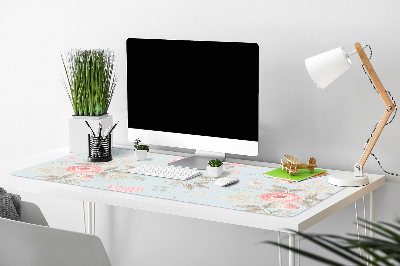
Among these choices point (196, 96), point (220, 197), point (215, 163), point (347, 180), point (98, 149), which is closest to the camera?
point (220, 197)

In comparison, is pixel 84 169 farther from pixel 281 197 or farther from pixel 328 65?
pixel 328 65

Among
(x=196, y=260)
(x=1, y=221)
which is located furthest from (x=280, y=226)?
(x=196, y=260)

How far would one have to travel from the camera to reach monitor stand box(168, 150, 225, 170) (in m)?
2.26

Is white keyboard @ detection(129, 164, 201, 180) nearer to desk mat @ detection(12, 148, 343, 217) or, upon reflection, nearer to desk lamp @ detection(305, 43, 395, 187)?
desk mat @ detection(12, 148, 343, 217)

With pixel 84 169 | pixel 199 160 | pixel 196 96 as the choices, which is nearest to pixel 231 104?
pixel 196 96

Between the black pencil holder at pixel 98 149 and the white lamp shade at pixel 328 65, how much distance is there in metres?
0.92

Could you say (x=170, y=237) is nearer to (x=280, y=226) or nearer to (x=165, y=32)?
(x=165, y=32)

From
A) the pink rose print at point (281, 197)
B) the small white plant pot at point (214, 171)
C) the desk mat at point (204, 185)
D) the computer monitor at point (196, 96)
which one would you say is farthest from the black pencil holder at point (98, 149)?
the pink rose print at point (281, 197)

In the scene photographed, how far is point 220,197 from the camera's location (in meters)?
1.87

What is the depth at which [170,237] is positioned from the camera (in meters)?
2.79

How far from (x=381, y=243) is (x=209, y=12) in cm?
197

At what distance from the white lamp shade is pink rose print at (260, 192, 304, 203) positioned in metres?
0.39

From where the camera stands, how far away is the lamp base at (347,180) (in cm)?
198

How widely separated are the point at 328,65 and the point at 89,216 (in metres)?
1.50
